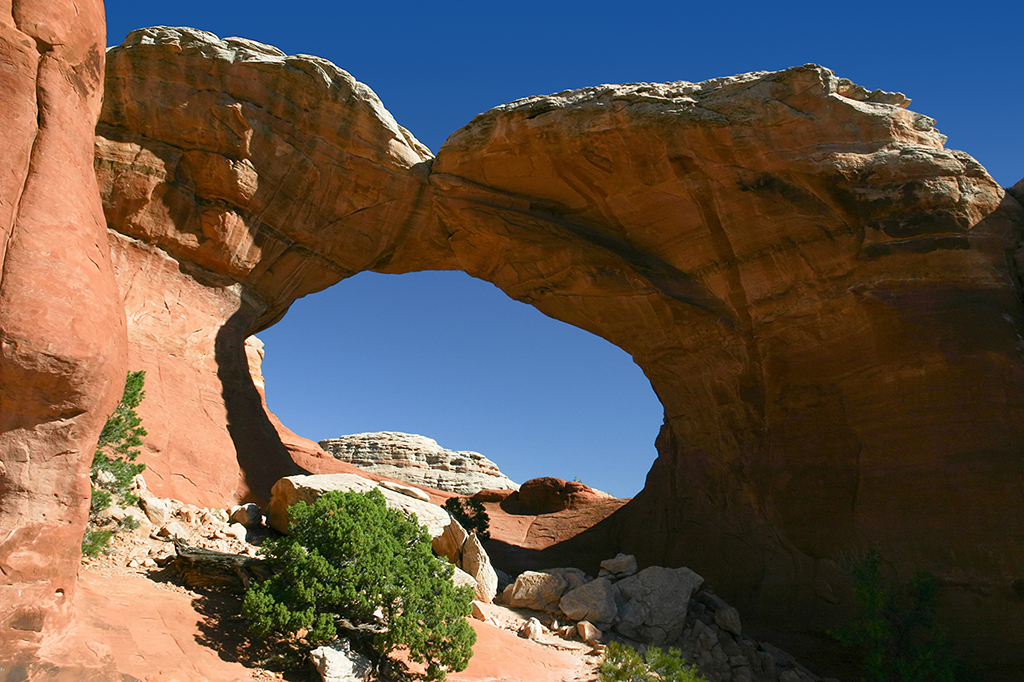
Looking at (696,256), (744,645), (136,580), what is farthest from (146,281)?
(744,645)

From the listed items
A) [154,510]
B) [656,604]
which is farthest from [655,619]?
[154,510]

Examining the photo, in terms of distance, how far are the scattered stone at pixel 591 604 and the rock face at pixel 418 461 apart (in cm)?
2952

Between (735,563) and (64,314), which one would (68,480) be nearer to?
(64,314)

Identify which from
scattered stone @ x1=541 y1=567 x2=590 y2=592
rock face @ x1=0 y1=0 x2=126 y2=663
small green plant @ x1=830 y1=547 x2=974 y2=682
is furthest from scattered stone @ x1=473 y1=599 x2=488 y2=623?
rock face @ x1=0 y1=0 x2=126 y2=663

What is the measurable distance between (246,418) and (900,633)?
17.0m

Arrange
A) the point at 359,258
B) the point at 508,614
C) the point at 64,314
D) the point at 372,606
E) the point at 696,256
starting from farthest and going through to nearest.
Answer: the point at 359,258
the point at 696,256
the point at 508,614
the point at 372,606
the point at 64,314

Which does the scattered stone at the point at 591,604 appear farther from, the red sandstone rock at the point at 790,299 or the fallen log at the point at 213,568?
the fallen log at the point at 213,568

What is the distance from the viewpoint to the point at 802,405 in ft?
58.3

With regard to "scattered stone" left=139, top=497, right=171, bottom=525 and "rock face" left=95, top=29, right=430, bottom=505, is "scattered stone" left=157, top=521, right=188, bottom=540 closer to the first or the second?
"scattered stone" left=139, top=497, right=171, bottom=525

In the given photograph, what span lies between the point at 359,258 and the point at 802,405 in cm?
1451

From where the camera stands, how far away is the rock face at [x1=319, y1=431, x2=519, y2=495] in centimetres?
4503

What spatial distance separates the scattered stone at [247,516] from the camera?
1491cm

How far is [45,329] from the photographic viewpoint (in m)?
7.07

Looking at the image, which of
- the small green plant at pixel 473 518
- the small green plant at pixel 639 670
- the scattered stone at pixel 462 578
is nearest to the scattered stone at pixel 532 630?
the scattered stone at pixel 462 578
